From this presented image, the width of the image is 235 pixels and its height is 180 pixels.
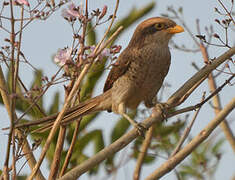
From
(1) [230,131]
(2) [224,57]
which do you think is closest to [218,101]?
(1) [230,131]

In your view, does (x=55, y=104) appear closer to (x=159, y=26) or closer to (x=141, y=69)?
(x=141, y=69)

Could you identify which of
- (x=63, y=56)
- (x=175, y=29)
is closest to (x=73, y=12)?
(x=63, y=56)

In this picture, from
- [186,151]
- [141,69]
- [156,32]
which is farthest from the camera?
[156,32]

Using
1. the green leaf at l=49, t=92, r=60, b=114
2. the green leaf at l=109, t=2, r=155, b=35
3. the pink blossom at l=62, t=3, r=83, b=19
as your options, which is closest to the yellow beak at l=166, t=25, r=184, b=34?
the green leaf at l=109, t=2, r=155, b=35

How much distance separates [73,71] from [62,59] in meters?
0.16

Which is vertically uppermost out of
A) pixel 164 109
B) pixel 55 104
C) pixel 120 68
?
pixel 120 68

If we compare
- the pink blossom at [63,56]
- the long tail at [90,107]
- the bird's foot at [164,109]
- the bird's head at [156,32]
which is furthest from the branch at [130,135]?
the bird's head at [156,32]

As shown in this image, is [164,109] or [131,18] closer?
[131,18]

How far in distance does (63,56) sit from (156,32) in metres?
2.09

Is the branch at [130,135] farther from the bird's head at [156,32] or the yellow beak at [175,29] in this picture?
the bird's head at [156,32]

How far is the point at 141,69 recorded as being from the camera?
4457 millimetres

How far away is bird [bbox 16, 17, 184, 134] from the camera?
4465mm

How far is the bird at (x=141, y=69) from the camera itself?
4465 millimetres

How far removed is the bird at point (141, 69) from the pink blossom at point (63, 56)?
1660 mm
